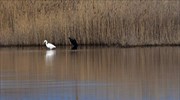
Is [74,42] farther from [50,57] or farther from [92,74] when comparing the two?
[92,74]

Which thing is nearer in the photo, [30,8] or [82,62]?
[82,62]

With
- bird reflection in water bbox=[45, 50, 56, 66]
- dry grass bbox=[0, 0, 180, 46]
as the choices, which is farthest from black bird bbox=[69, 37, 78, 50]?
bird reflection in water bbox=[45, 50, 56, 66]

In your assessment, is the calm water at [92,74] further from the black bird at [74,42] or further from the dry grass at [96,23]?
the dry grass at [96,23]

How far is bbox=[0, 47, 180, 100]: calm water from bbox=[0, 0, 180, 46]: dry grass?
206 centimetres

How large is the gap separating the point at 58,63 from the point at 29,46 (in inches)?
256

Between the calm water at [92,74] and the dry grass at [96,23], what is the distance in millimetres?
2060

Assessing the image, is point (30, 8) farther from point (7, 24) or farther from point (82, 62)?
point (82, 62)

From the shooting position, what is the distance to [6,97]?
389 inches

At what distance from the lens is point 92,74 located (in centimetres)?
1303

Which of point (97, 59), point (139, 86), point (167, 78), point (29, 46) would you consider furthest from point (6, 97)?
point (29, 46)

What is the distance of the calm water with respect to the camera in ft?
33.1

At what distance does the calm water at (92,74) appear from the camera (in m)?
10.1

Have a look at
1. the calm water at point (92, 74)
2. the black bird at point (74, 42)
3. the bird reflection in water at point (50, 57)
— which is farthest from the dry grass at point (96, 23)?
the bird reflection in water at point (50, 57)

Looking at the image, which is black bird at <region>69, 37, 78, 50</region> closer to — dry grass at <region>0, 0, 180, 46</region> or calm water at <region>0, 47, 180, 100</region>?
dry grass at <region>0, 0, 180, 46</region>
